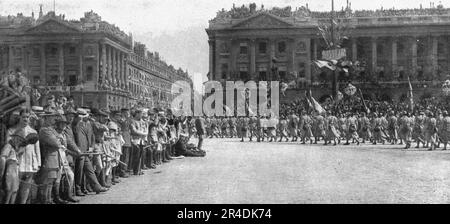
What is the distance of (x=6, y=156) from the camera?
8.30 metres

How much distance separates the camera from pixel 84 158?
36.7ft

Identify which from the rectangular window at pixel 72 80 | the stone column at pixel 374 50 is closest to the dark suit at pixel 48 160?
the rectangular window at pixel 72 80

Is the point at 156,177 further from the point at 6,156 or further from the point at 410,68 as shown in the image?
the point at 410,68

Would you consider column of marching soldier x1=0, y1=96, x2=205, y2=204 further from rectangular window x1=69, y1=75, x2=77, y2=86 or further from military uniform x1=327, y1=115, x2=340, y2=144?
rectangular window x1=69, y1=75, x2=77, y2=86

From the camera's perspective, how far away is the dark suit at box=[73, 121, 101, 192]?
437 inches

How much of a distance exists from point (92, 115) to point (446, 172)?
8434 millimetres

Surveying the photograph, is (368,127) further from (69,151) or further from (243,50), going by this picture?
(243,50)

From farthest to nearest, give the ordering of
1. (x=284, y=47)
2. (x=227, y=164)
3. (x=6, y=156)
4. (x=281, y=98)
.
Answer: (x=284, y=47), (x=281, y=98), (x=227, y=164), (x=6, y=156)

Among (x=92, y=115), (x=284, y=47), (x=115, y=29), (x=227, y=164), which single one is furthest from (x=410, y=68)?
(x=92, y=115)

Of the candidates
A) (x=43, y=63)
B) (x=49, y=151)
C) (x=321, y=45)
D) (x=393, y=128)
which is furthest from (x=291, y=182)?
(x=43, y=63)

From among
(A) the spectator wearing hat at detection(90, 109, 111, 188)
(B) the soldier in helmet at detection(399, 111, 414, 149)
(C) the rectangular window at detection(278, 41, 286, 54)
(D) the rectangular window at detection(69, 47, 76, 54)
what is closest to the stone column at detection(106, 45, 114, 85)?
(D) the rectangular window at detection(69, 47, 76, 54)

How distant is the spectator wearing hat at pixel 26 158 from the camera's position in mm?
8508

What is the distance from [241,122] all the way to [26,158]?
96.4 ft

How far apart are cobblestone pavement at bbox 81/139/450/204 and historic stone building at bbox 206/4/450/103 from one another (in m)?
53.6
